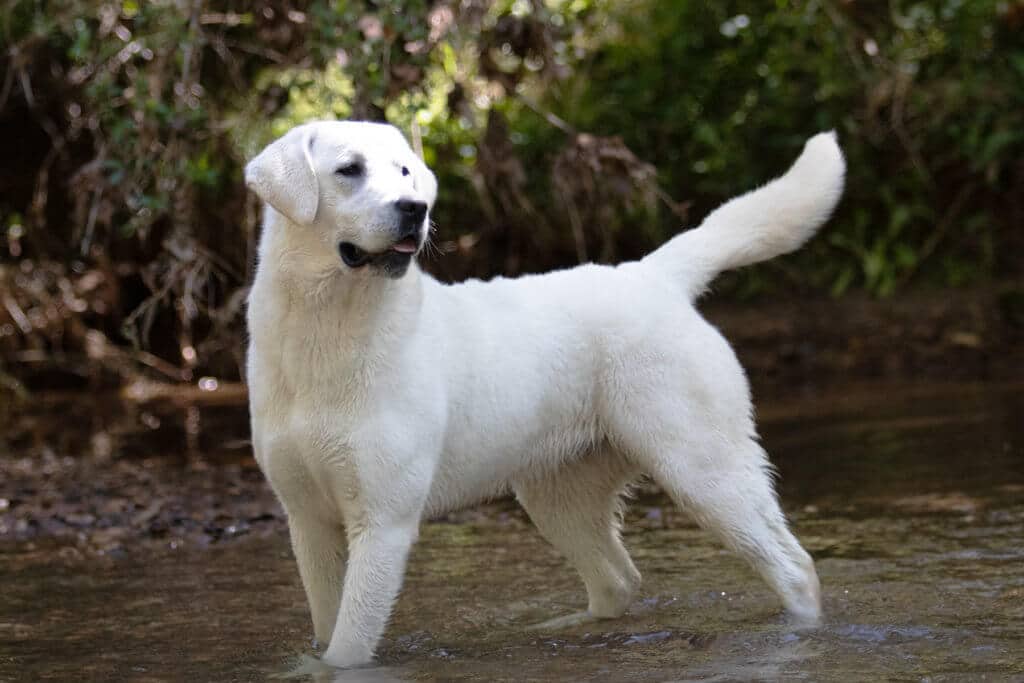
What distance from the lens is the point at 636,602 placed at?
5074mm

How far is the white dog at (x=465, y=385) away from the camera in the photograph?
406 centimetres

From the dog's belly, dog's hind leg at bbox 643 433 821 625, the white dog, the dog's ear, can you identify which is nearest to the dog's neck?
the white dog

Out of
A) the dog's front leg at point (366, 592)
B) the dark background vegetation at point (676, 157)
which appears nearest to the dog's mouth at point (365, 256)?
the dog's front leg at point (366, 592)

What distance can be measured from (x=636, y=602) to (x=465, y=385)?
1220 mm

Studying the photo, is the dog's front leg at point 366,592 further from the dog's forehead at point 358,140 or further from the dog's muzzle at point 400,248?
the dog's forehead at point 358,140

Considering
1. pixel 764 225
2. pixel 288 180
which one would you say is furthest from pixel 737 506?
pixel 288 180

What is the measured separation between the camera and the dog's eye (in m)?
4.04

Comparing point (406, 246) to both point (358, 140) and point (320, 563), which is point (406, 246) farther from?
point (320, 563)

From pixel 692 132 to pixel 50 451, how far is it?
245 inches

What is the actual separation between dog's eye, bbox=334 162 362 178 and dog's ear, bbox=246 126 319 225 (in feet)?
0.25

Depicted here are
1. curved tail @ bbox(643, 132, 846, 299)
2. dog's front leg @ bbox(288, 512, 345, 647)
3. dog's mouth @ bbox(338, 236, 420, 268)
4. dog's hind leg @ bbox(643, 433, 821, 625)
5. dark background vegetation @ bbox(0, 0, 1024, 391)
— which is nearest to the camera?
dog's mouth @ bbox(338, 236, 420, 268)

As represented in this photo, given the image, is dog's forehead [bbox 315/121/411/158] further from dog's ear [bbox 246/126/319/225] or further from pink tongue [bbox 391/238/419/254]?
pink tongue [bbox 391/238/419/254]

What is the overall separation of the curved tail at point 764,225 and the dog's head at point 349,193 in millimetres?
1222

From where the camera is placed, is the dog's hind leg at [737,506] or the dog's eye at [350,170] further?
the dog's hind leg at [737,506]
